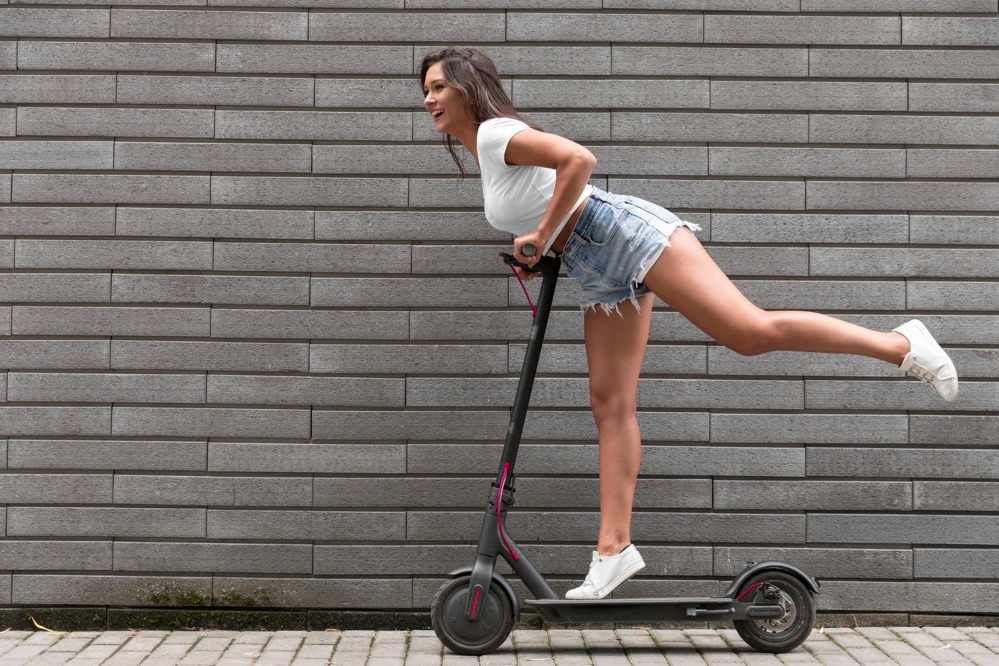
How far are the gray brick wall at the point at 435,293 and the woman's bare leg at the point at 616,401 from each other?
0.44 metres

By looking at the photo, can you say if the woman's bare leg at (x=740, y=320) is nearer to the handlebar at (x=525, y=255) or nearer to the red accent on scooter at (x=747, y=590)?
the handlebar at (x=525, y=255)

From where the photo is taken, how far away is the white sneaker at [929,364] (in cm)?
339

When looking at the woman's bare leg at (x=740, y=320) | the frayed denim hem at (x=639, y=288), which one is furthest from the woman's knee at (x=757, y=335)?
the frayed denim hem at (x=639, y=288)

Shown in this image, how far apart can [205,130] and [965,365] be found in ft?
10.6

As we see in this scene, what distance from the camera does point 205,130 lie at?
166 inches

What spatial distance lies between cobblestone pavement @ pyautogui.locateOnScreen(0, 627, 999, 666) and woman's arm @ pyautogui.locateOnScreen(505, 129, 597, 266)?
142cm

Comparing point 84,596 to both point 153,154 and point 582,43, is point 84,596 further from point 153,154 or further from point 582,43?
point 582,43

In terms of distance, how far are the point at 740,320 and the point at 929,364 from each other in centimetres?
63

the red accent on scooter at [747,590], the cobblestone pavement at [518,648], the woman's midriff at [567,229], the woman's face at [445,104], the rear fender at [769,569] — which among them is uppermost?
the woman's face at [445,104]

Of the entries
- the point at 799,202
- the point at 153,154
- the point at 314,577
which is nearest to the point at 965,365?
the point at 799,202

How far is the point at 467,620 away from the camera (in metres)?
3.56

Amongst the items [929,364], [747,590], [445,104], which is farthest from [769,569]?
[445,104]

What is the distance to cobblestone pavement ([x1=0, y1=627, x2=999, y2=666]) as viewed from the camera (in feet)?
11.8

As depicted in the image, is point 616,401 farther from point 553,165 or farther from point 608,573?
point 553,165
